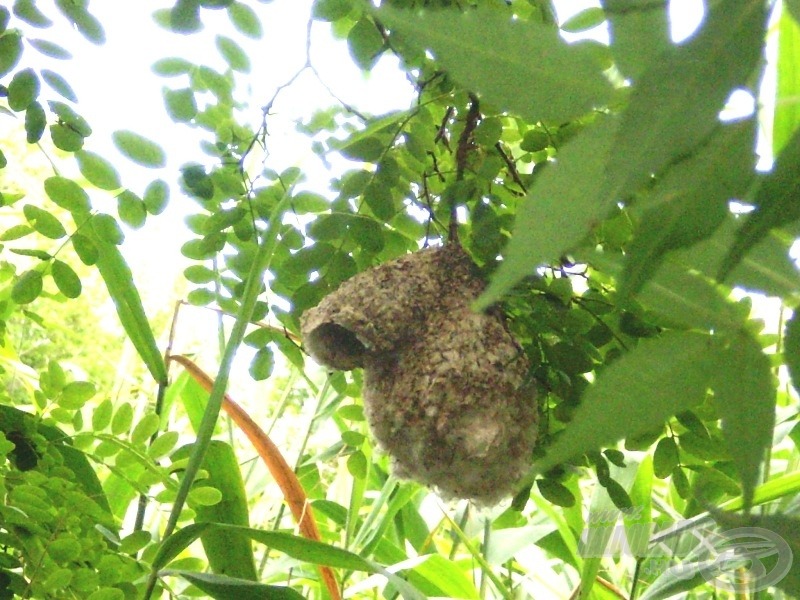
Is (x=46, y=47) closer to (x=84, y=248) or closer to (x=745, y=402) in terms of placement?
(x=84, y=248)

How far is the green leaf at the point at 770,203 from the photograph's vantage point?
0.12 m

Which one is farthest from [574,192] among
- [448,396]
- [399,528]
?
[399,528]

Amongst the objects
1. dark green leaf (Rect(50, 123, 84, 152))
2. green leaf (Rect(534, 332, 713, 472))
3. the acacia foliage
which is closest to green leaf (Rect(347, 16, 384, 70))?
the acacia foliage

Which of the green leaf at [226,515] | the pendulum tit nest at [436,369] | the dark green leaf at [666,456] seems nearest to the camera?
the pendulum tit nest at [436,369]

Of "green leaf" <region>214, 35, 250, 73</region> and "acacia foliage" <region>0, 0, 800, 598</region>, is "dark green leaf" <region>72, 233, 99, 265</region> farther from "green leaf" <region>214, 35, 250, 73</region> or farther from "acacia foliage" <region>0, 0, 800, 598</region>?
"green leaf" <region>214, 35, 250, 73</region>

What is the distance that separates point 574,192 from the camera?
0.46 feet

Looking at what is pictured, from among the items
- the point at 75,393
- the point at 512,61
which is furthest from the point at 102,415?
the point at 512,61

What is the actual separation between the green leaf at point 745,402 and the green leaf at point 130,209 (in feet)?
1.91

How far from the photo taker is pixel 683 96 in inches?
4.8

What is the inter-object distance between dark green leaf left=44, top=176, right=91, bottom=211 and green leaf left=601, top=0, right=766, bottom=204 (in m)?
0.62

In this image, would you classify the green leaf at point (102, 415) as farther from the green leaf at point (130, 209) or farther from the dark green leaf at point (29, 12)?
the dark green leaf at point (29, 12)

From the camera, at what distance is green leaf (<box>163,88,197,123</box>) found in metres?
0.66

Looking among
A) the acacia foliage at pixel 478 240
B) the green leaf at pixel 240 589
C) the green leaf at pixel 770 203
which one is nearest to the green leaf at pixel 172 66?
the acacia foliage at pixel 478 240

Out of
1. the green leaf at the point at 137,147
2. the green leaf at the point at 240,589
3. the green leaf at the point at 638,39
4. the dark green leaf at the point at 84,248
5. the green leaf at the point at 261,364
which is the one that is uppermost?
the green leaf at the point at 137,147
